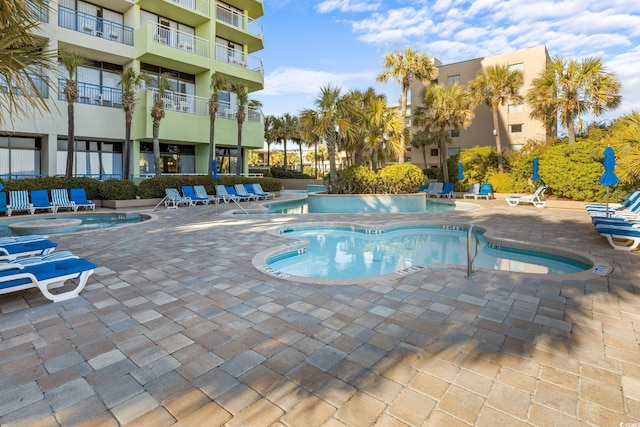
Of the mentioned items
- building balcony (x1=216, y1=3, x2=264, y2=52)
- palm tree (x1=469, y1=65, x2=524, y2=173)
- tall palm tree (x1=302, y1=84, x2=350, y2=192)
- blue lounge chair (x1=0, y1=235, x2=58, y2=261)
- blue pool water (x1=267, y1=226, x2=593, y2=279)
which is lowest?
blue pool water (x1=267, y1=226, x2=593, y2=279)

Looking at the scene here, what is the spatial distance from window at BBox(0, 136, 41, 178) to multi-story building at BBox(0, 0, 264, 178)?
0.04m

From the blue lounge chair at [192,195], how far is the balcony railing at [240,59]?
34.5 feet

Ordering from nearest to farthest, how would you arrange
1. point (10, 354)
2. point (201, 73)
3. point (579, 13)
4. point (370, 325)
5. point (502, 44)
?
point (10, 354), point (370, 325), point (579, 13), point (201, 73), point (502, 44)

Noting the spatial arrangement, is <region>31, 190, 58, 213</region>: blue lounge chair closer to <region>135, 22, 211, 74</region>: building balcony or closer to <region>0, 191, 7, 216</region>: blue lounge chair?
<region>0, 191, 7, 216</region>: blue lounge chair

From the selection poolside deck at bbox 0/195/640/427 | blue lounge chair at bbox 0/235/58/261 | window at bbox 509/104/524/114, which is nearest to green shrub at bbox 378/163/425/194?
poolside deck at bbox 0/195/640/427

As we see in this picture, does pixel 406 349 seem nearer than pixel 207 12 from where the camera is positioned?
Yes

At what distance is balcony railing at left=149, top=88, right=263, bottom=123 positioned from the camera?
65.6ft

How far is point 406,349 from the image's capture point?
3.05 meters

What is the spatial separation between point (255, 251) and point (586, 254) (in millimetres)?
6337

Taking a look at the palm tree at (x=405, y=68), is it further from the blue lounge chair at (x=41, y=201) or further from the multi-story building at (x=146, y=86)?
the blue lounge chair at (x=41, y=201)

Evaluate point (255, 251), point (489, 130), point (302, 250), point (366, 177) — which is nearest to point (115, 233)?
point (255, 251)

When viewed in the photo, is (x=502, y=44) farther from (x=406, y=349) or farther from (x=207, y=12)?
(x=406, y=349)

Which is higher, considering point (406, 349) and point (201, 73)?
point (201, 73)

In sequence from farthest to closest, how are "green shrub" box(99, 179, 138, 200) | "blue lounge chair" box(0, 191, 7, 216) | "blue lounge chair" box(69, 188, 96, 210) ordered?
"green shrub" box(99, 179, 138, 200), "blue lounge chair" box(69, 188, 96, 210), "blue lounge chair" box(0, 191, 7, 216)
